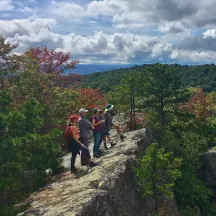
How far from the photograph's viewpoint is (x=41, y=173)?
1239cm

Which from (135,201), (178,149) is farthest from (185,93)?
(135,201)

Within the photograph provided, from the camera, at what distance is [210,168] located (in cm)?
2612

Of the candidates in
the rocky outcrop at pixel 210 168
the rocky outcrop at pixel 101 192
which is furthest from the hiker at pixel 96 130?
the rocky outcrop at pixel 210 168

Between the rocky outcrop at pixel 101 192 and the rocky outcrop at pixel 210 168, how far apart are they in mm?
12484

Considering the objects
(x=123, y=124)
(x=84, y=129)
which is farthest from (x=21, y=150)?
(x=123, y=124)

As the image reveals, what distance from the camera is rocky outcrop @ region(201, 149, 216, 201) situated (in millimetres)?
25938

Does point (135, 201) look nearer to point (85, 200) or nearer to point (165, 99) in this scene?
point (85, 200)

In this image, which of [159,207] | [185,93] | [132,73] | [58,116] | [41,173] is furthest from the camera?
[185,93]

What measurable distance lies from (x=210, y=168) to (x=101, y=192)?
61.7ft

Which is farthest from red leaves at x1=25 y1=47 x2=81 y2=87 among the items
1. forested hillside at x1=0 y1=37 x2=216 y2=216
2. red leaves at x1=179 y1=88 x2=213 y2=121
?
red leaves at x1=179 y1=88 x2=213 y2=121

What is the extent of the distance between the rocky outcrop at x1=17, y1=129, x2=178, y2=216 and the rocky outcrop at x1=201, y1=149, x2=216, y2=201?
41.0ft

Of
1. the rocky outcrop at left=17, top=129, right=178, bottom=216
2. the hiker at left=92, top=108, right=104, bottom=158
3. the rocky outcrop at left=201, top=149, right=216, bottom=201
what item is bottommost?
the rocky outcrop at left=201, top=149, right=216, bottom=201

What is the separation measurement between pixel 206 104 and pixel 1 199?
26477mm

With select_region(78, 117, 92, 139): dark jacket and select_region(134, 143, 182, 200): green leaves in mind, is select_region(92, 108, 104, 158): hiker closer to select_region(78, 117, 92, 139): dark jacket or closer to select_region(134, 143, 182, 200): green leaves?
select_region(78, 117, 92, 139): dark jacket
